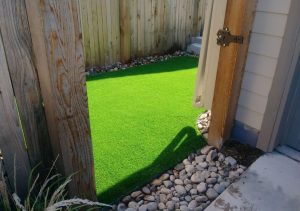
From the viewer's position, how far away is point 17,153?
5.00 ft

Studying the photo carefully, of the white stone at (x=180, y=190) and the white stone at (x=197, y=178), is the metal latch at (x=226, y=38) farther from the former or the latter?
the white stone at (x=180, y=190)

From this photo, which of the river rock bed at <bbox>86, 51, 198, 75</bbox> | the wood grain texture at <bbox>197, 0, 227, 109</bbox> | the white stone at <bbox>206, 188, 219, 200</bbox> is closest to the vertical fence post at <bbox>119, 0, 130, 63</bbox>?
the river rock bed at <bbox>86, 51, 198, 75</bbox>

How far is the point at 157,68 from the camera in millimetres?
5438

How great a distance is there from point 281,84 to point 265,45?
0.38 m

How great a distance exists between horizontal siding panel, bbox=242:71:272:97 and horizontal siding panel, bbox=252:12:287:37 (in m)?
0.42

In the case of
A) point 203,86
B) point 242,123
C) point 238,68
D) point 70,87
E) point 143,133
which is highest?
point 70,87

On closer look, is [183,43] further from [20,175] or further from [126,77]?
[20,175]

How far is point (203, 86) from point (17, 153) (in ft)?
7.35

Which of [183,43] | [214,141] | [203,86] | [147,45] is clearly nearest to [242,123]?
[214,141]

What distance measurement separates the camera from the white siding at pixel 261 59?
2.37 m

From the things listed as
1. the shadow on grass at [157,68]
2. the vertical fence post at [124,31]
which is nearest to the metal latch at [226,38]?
the shadow on grass at [157,68]

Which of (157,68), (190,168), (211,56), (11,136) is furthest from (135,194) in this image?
(157,68)

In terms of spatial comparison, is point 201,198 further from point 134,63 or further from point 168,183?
point 134,63

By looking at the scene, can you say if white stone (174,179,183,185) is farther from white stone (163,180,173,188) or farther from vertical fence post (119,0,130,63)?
Result: vertical fence post (119,0,130,63)
